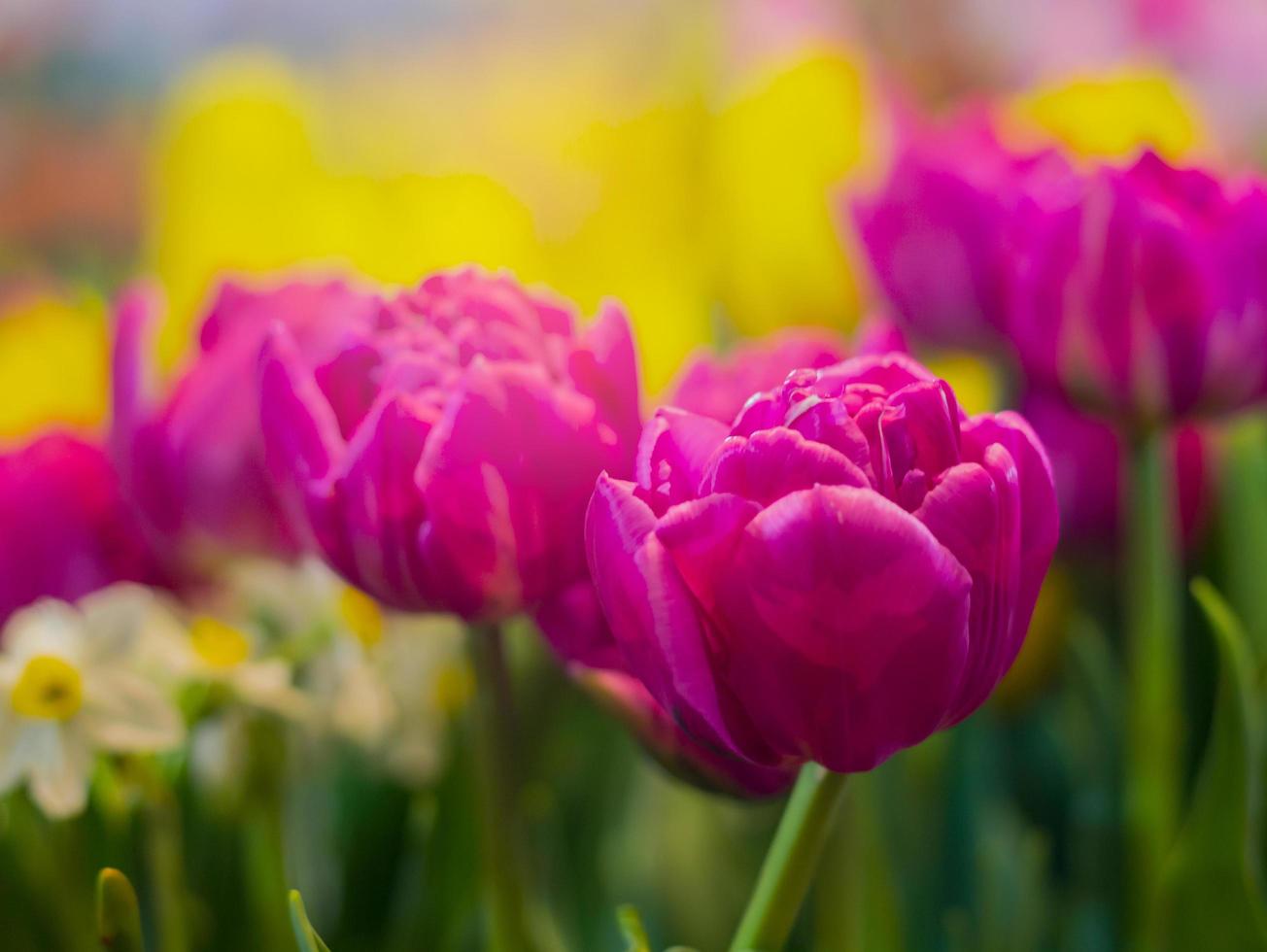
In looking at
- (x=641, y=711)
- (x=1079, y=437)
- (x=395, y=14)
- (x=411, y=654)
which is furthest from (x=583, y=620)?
(x=395, y=14)

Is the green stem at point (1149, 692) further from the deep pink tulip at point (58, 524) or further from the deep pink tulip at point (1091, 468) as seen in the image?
the deep pink tulip at point (58, 524)

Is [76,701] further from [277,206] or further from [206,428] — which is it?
[277,206]

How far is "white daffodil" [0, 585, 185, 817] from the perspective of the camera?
28 centimetres

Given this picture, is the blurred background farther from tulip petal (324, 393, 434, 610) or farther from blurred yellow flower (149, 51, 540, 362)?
tulip petal (324, 393, 434, 610)

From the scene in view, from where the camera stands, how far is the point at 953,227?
340 millimetres

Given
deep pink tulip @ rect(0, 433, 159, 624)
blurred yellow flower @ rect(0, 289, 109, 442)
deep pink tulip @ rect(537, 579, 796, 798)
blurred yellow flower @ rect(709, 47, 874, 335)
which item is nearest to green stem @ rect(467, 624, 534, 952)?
deep pink tulip @ rect(537, 579, 796, 798)

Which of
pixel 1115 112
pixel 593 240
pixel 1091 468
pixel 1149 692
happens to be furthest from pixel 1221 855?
pixel 593 240

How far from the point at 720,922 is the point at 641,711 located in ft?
0.62

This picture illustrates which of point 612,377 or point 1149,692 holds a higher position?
point 612,377

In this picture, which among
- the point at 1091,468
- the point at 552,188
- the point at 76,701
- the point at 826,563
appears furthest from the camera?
the point at 552,188

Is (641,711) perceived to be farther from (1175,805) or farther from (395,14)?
(395,14)

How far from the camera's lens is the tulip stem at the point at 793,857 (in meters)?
0.21

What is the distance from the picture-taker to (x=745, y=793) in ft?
0.81

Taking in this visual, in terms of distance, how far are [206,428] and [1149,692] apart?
23cm
